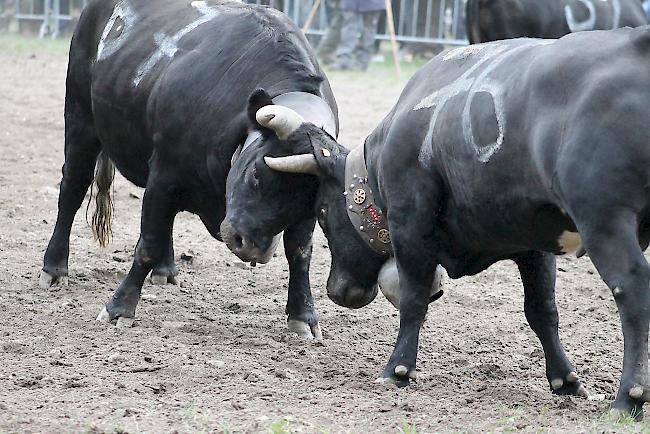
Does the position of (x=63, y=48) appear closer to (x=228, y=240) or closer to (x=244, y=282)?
(x=244, y=282)

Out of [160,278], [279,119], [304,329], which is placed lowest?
[160,278]

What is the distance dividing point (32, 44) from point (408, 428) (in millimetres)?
17166

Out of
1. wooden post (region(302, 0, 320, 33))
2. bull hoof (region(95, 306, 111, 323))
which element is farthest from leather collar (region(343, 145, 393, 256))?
wooden post (region(302, 0, 320, 33))

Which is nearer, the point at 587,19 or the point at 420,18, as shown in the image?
the point at 587,19

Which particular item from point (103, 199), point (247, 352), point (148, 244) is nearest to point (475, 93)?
point (247, 352)

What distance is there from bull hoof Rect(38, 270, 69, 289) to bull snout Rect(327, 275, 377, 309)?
213 cm

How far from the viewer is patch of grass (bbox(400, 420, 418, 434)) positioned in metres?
4.08

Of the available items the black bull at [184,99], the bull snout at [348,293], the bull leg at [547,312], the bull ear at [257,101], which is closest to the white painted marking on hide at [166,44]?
the black bull at [184,99]

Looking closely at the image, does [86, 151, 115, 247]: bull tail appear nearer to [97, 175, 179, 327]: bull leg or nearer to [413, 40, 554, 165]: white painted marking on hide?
[97, 175, 179, 327]: bull leg

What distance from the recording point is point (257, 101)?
5.46 metres

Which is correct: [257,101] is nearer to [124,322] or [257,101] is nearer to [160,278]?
[124,322]

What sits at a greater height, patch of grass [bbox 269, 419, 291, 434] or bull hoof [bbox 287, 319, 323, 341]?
patch of grass [bbox 269, 419, 291, 434]

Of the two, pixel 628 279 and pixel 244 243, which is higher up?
pixel 628 279

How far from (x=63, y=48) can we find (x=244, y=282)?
1349 centimetres
